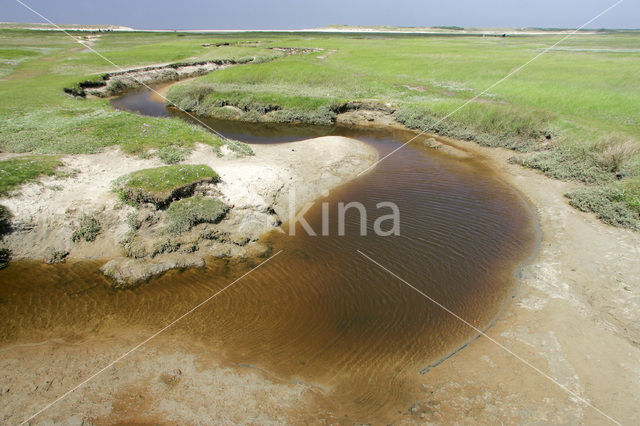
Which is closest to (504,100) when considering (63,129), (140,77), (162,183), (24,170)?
(162,183)

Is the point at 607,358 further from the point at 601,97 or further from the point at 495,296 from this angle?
the point at 601,97

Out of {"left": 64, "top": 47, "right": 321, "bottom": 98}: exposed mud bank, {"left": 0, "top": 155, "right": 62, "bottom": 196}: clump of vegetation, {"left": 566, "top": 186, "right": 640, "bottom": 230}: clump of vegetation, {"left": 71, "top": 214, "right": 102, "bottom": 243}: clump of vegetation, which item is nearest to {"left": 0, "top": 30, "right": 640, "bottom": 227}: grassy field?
{"left": 566, "top": 186, "right": 640, "bottom": 230}: clump of vegetation

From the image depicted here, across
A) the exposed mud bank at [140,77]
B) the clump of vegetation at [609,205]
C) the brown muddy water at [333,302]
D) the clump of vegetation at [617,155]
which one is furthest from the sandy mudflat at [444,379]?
the exposed mud bank at [140,77]

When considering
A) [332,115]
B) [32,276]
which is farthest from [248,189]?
[332,115]

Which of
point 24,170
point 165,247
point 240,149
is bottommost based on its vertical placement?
point 165,247

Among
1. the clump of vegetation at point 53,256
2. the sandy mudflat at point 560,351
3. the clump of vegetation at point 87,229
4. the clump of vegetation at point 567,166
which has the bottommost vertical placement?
A: the sandy mudflat at point 560,351

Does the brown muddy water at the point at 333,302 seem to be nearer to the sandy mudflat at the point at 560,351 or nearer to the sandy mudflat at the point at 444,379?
the sandy mudflat at the point at 444,379

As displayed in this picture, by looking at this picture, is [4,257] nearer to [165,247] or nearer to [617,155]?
[165,247]
